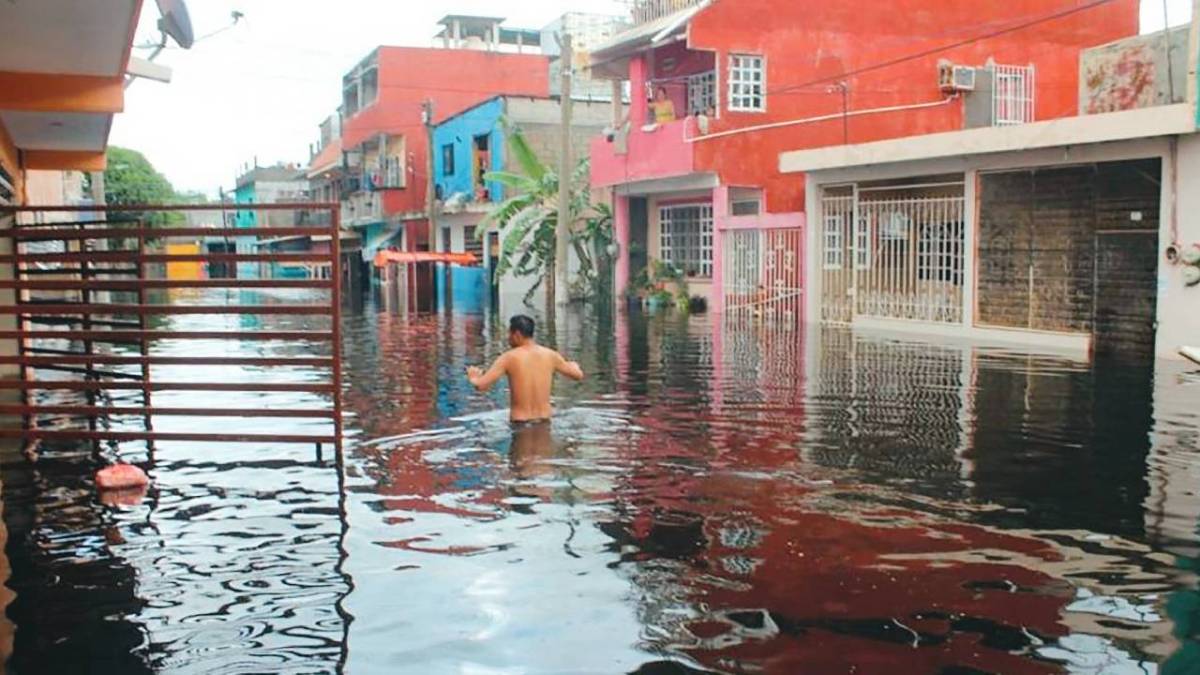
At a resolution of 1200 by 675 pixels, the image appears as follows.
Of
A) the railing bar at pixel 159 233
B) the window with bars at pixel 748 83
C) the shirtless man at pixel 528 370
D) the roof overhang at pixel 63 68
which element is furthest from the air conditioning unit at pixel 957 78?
A: the railing bar at pixel 159 233

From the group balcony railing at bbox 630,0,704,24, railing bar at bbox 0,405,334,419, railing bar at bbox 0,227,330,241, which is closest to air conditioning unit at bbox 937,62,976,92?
balcony railing at bbox 630,0,704,24

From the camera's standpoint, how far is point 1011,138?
19.4 m

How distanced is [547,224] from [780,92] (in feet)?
27.9

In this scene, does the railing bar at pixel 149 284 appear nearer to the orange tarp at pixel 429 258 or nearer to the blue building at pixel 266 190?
the orange tarp at pixel 429 258

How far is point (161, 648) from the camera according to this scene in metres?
5.08

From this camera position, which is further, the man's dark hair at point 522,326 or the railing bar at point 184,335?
the man's dark hair at point 522,326

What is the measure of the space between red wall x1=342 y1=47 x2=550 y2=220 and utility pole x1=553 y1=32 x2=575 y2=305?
925 inches

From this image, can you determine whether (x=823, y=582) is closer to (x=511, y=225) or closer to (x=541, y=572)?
(x=541, y=572)

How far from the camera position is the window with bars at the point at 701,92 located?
2994cm

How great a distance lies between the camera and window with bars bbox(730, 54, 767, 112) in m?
28.1

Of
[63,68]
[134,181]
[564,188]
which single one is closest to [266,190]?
[134,181]

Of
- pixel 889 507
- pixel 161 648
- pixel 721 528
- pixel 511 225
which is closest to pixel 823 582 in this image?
pixel 721 528

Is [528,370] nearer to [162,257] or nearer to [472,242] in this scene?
[162,257]

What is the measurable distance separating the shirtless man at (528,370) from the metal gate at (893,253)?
42.9 feet
